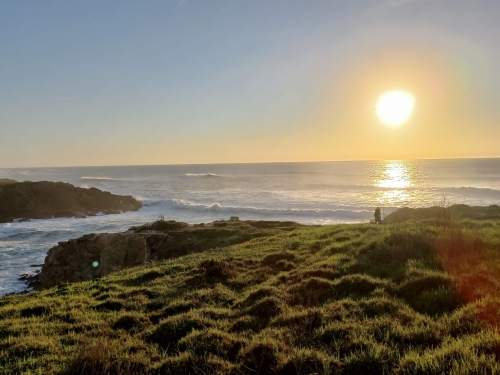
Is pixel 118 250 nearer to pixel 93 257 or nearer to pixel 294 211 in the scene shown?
pixel 93 257

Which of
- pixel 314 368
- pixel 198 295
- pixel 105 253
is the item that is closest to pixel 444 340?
pixel 314 368

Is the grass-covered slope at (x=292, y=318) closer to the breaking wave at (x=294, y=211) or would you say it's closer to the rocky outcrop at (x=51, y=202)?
the breaking wave at (x=294, y=211)

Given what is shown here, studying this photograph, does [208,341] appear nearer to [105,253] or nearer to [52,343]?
[52,343]

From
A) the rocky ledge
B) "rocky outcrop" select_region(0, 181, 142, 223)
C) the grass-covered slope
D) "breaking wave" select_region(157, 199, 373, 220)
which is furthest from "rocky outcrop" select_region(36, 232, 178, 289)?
"rocky outcrop" select_region(0, 181, 142, 223)

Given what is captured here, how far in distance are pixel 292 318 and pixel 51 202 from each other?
5354 cm

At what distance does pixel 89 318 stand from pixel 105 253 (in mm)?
13871

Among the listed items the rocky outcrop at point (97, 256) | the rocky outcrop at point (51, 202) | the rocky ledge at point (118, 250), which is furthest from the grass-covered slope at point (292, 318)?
the rocky outcrop at point (51, 202)

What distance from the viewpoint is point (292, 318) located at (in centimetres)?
620

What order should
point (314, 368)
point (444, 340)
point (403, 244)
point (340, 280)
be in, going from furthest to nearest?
point (403, 244), point (340, 280), point (444, 340), point (314, 368)

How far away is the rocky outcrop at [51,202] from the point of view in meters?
47.8

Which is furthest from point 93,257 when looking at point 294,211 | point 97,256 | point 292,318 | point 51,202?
point 51,202

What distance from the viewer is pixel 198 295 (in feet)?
27.8

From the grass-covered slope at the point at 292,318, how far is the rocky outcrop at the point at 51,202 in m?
43.3

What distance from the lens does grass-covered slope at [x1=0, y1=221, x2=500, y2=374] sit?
4.59m
